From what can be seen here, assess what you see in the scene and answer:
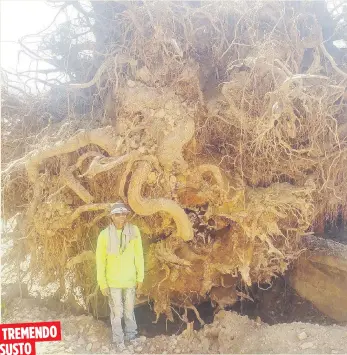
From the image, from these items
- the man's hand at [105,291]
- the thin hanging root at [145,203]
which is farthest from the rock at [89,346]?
the thin hanging root at [145,203]

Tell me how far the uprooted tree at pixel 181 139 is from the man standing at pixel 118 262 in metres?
0.22

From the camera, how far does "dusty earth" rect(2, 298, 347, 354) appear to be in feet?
9.11

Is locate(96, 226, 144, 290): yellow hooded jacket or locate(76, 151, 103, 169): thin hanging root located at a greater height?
locate(76, 151, 103, 169): thin hanging root

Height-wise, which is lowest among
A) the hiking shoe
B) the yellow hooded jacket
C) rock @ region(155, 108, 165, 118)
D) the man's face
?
the hiking shoe

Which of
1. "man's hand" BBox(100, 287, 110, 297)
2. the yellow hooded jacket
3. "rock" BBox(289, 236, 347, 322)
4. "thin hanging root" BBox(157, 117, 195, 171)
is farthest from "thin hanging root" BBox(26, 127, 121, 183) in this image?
"rock" BBox(289, 236, 347, 322)

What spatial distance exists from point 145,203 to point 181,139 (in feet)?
1.91

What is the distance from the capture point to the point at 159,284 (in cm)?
373

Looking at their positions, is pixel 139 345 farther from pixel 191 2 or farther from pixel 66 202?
pixel 191 2

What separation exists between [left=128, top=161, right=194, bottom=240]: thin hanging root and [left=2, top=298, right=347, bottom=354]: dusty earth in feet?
3.02

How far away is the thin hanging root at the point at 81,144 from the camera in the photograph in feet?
10.1

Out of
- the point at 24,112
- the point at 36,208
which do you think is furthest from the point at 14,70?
the point at 36,208

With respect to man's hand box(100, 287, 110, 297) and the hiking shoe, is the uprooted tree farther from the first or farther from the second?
the hiking shoe

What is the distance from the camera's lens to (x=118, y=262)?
2939mm

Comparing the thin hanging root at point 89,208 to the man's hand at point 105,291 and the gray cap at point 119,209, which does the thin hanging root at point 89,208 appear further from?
the man's hand at point 105,291
